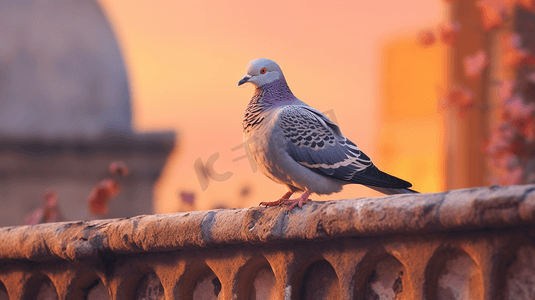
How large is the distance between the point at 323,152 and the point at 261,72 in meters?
0.53

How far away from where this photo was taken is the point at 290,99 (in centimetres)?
380

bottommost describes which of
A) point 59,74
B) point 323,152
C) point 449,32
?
point 323,152

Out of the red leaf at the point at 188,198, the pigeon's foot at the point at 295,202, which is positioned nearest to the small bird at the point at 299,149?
the pigeon's foot at the point at 295,202

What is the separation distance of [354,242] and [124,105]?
11838 mm

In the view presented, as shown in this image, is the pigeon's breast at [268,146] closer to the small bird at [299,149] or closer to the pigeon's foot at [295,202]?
the small bird at [299,149]

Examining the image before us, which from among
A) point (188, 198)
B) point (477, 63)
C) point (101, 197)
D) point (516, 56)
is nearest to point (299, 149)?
point (188, 198)

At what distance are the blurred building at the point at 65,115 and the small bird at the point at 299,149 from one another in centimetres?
945

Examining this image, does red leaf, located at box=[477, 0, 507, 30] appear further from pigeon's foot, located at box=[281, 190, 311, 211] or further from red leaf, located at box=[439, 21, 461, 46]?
pigeon's foot, located at box=[281, 190, 311, 211]

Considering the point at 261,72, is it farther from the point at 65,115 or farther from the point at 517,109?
the point at 65,115

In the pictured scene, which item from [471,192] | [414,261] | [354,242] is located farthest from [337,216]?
[471,192]

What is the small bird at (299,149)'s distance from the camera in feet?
11.5

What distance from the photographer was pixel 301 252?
2.83 metres

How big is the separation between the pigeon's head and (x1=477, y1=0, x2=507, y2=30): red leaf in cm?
375

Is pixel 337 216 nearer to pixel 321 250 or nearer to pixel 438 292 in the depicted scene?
pixel 321 250
